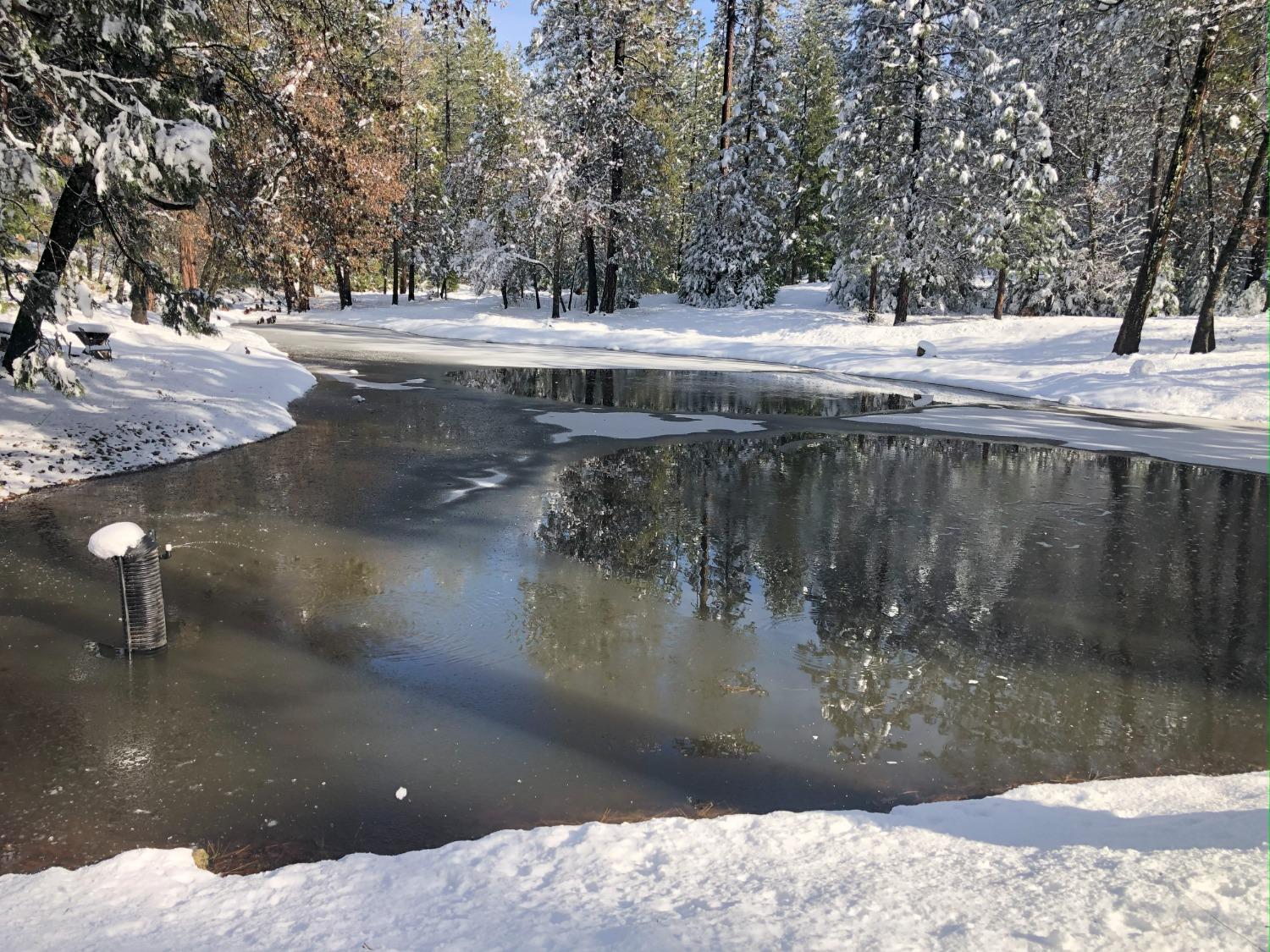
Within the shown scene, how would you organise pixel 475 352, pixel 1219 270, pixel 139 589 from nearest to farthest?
pixel 139 589 < pixel 1219 270 < pixel 475 352

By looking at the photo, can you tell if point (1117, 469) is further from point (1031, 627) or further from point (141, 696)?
point (141, 696)

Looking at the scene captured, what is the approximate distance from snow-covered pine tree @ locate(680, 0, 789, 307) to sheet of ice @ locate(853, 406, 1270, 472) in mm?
20087

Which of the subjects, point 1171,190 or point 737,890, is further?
point 1171,190

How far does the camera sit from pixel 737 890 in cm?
343

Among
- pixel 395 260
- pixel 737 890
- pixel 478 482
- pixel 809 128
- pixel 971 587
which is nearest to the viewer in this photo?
pixel 737 890

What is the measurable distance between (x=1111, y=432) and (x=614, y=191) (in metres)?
26.0

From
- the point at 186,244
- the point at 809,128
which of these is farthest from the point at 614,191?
the point at 186,244

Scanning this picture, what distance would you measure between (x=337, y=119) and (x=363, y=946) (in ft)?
39.5

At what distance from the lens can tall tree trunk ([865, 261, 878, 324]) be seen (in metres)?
33.0

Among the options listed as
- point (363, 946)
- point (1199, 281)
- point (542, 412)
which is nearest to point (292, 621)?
point (363, 946)

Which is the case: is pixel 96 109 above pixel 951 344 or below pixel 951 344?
above

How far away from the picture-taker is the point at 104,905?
3.37 meters

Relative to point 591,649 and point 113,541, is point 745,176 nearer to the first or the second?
point 591,649

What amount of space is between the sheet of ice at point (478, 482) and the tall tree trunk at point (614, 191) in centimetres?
2660
